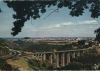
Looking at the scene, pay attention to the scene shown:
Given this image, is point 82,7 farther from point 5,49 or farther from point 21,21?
point 5,49

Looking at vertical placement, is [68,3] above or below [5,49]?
above

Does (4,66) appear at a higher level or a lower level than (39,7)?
lower

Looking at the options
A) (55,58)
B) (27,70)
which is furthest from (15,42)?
(27,70)

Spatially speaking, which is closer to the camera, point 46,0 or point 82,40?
point 46,0

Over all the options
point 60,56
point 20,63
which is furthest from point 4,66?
point 60,56

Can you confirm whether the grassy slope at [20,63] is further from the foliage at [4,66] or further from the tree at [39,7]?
the tree at [39,7]

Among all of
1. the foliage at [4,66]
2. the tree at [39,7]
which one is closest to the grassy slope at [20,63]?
the foliage at [4,66]

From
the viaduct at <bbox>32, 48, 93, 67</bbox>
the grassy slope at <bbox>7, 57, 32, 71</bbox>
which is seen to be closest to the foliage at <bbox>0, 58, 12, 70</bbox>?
the grassy slope at <bbox>7, 57, 32, 71</bbox>

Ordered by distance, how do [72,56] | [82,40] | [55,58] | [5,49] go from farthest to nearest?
[72,56], [55,58], [5,49], [82,40]

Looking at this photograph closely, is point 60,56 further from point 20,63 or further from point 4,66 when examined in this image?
point 4,66
